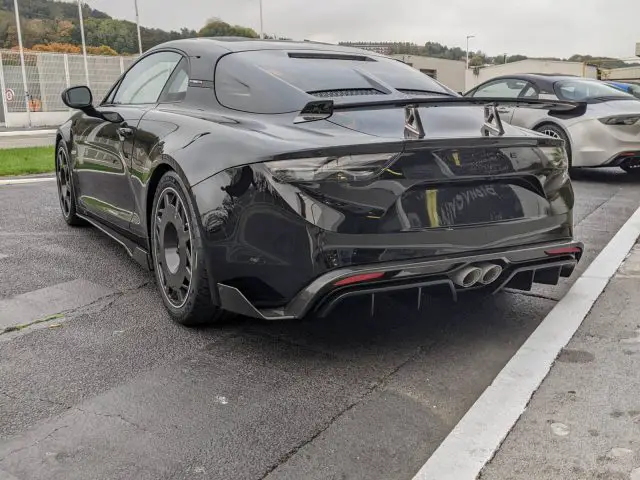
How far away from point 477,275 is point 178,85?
2075 millimetres

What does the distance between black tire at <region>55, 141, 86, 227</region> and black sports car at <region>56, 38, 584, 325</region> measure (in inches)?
70.7

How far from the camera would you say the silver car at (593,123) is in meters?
8.03

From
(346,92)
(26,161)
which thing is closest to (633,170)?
(346,92)

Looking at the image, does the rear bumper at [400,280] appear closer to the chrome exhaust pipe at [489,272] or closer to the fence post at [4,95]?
the chrome exhaust pipe at [489,272]

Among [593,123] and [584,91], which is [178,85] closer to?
[593,123]

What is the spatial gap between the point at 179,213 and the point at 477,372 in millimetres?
1585

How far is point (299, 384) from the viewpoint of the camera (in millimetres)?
2719

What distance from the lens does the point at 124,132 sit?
393 centimetres

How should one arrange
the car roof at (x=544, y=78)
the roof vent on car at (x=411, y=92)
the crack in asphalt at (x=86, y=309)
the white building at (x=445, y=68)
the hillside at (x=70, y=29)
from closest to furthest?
the crack in asphalt at (x=86, y=309) < the roof vent on car at (x=411, y=92) < the car roof at (x=544, y=78) < the hillside at (x=70, y=29) < the white building at (x=445, y=68)

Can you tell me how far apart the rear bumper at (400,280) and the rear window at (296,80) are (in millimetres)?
848

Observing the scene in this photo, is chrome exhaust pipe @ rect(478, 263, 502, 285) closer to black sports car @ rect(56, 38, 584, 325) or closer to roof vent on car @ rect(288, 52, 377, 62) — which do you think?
black sports car @ rect(56, 38, 584, 325)

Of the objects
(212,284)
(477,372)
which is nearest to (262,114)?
(212,284)

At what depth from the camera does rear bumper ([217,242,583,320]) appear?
2635 mm

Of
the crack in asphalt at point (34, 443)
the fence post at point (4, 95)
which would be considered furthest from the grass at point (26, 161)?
the fence post at point (4, 95)
